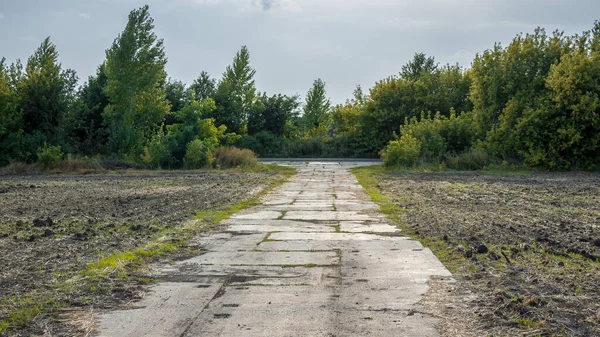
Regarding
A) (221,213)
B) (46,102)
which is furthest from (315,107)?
(221,213)

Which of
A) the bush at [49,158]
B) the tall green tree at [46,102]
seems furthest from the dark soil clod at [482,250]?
the tall green tree at [46,102]

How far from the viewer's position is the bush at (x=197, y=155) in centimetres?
2791

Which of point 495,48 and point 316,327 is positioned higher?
point 495,48

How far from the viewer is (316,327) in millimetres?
4066

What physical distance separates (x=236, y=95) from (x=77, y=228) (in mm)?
44942

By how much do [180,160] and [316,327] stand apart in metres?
25.7

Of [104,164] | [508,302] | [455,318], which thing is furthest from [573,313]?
[104,164]

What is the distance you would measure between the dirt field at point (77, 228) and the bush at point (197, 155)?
9776 mm

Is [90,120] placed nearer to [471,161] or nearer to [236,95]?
[236,95]

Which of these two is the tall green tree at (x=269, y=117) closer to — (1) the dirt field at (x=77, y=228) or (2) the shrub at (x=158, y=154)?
(2) the shrub at (x=158, y=154)

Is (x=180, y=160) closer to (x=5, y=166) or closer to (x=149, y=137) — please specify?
(x=149, y=137)

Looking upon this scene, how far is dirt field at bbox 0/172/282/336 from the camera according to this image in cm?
495

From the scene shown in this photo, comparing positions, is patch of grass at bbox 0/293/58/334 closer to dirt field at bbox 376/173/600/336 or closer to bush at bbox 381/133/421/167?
dirt field at bbox 376/173/600/336

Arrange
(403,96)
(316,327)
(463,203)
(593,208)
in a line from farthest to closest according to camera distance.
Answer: (403,96) → (463,203) → (593,208) → (316,327)
